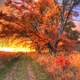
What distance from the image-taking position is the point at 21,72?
12.6 metres

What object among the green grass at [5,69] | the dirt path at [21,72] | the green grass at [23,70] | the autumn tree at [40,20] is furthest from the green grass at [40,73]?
the autumn tree at [40,20]

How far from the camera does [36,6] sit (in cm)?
1612

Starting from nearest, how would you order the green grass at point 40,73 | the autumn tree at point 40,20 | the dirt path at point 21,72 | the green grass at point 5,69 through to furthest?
the green grass at point 40,73
the dirt path at point 21,72
the green grass at point 5,69
the autumn tree at point 40,20

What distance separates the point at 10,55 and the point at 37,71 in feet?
14.6

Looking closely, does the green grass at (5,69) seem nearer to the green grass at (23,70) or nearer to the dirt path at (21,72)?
the green grass at (23,70)

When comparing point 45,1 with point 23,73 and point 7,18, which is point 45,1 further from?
point 23,73

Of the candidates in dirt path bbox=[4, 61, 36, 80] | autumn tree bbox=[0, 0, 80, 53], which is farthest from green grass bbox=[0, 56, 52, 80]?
autumn tree bbox=[0, 0, 80, 53]

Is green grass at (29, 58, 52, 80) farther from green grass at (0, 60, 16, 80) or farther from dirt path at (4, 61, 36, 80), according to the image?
green grass at (0, 60, 16, 80)

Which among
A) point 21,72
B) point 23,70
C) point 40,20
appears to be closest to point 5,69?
→ point 23,70

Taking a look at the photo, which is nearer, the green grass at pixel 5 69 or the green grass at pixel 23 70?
the green grass at pixel 23 70

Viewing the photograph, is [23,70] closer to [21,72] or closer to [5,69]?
[21,72]

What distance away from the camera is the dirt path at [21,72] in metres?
11.8

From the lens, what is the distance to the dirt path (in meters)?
11.8

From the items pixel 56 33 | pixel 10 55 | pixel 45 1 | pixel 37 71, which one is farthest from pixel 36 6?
pixel 37 71
